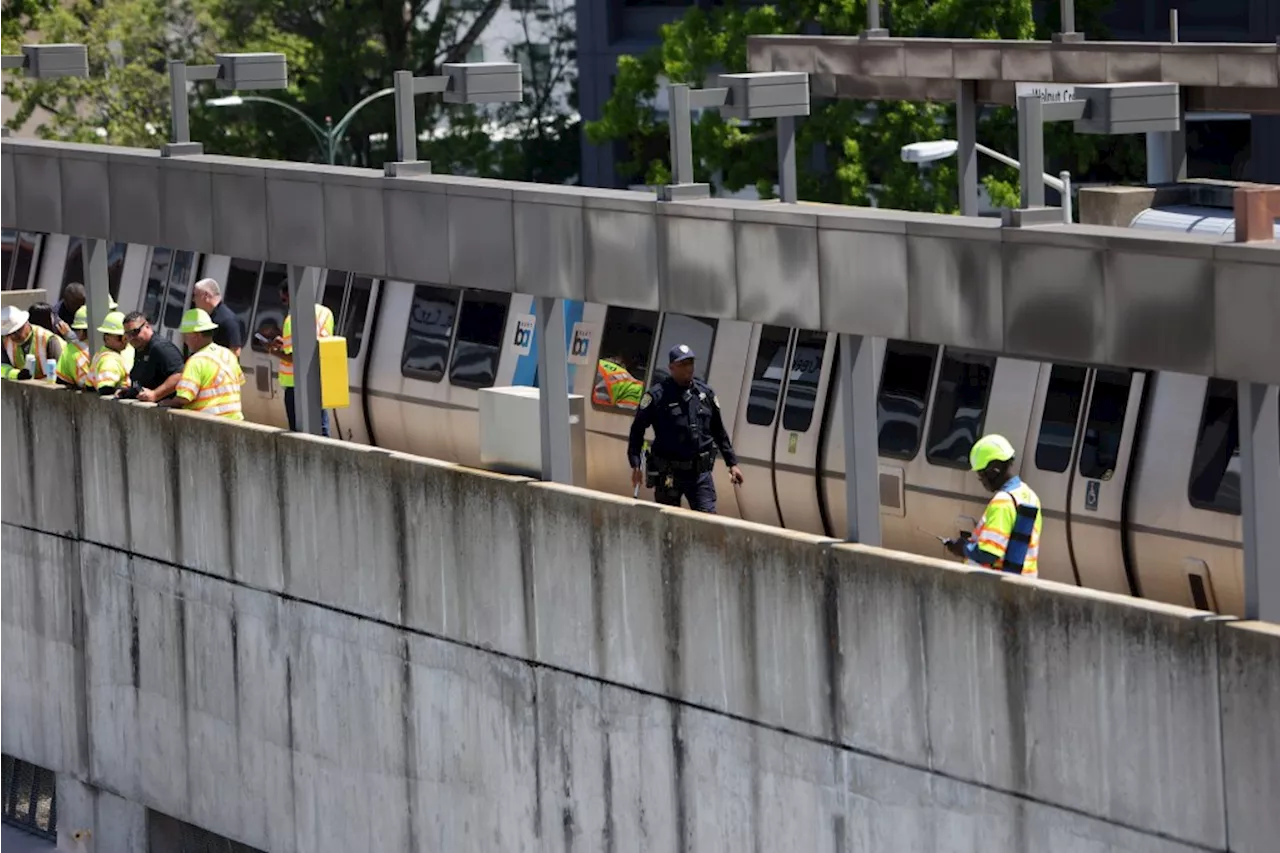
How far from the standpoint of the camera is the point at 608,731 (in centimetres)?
1611

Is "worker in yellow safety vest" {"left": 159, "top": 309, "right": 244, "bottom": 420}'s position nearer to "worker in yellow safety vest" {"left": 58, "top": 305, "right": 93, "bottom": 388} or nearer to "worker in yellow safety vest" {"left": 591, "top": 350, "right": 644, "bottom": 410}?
"worker in yellow safety vest" {"left": 58, "top": 305, "right": 93, "bottom": 388}

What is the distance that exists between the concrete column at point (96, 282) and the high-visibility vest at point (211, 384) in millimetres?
1839

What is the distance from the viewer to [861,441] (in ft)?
48.7

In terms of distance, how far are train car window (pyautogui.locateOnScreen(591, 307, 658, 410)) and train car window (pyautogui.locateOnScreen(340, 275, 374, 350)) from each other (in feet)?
12.9

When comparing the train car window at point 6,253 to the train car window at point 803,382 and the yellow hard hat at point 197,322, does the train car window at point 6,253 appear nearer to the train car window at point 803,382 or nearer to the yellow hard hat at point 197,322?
the yellow hard hat at point 197,322

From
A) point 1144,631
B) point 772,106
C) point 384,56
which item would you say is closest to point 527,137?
point 384,56

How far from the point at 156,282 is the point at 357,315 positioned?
408 cm

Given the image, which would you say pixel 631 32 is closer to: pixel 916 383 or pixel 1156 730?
pixel 916 383

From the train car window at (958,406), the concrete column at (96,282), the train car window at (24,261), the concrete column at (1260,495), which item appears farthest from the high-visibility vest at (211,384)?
the train car window at (24,261)

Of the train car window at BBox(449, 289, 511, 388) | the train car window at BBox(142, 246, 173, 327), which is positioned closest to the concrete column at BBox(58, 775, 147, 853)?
the train car window at BBox(449, 289, 511, 388)

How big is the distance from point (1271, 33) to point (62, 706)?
2975 centimetres

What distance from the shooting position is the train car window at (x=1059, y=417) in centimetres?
1656

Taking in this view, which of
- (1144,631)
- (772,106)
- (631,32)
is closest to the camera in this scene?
(1144,631)

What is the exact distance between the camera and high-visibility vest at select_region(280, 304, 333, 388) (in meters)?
20.2
